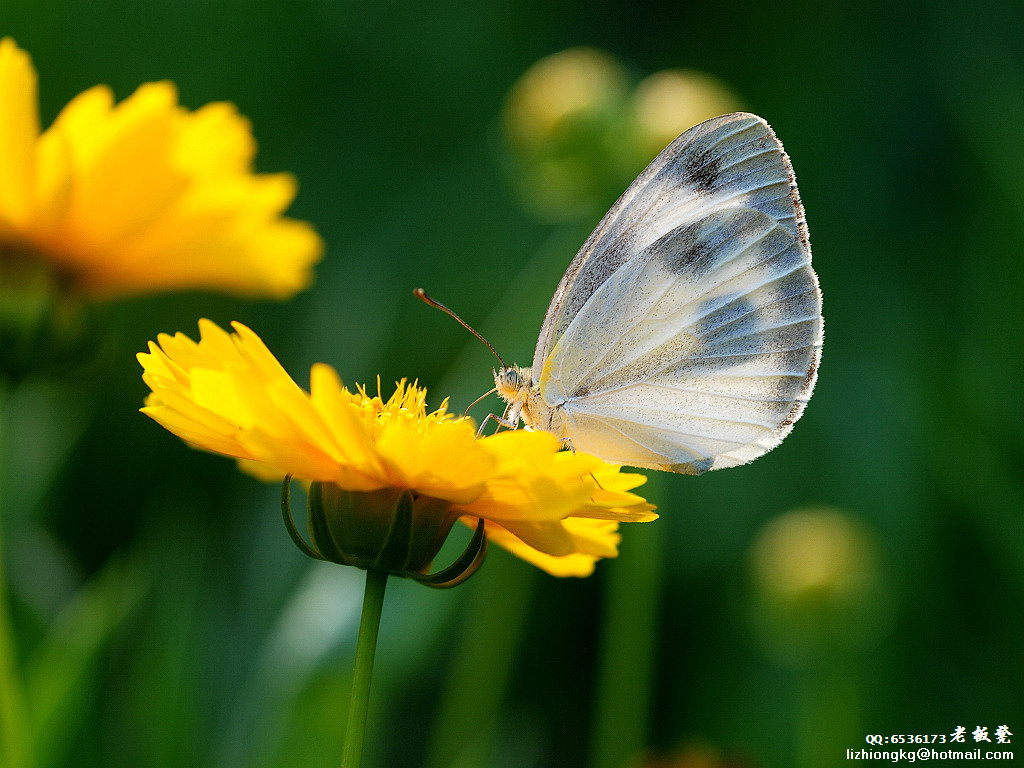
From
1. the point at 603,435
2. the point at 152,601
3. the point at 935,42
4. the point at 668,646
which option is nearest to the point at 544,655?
the point at 668,646

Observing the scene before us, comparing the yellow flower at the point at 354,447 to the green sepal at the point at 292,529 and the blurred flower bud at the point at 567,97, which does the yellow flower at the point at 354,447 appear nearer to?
the green sepal at the point at 292,529

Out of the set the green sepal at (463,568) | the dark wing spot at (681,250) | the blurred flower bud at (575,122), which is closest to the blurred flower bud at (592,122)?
the blurred flower bud at (575,122)

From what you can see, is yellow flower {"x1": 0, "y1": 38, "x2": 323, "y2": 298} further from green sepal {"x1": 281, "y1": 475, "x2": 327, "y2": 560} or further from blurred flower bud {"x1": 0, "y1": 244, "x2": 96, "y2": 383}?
green sepal {"x1": 281, "y1": 475, "x2": 327, "y2": 560}

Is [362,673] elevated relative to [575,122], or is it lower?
lower

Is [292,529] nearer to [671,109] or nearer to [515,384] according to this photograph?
[515,384]

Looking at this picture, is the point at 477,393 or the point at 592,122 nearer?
the point at 477,393

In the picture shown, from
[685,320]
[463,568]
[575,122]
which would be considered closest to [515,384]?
[685,320]

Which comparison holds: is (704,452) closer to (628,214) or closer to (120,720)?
(628,214)
